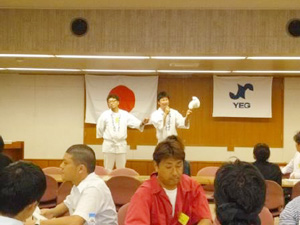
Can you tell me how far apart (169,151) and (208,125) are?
22.3 ft

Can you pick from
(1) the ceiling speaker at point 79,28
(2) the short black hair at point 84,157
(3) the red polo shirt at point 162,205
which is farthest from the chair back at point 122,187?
(1) the ceiling speaker at point 79,28

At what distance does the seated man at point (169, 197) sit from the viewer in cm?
267

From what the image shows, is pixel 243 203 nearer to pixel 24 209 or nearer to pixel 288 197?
pixel 24 209

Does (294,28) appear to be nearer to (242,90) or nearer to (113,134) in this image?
(242,90)

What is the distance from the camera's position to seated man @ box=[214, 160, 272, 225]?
5.84 feet

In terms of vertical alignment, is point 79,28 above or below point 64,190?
above

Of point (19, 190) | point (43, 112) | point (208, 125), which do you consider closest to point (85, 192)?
point (19, 190)

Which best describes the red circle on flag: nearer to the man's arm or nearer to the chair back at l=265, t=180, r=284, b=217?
the chair back at l=265, t=180, r=284, b=217

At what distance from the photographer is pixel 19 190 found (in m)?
1.81

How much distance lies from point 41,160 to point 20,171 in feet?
26.4

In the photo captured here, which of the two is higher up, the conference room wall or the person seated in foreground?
the conference room wall

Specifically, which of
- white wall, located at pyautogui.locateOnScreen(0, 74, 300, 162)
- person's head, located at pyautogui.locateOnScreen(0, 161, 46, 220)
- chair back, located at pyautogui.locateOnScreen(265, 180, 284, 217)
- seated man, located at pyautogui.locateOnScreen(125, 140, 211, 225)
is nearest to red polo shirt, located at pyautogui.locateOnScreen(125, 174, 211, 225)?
seated man, located at pyautogui.locateOnScreen(125, 140, 211, 225)

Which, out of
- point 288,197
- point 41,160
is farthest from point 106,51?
point 41,160

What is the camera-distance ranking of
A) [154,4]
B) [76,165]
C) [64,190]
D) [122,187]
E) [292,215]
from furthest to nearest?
1. [154,4]
2. [122,187]
3. [64,190]
4. [76,165]
5. [292,215]
